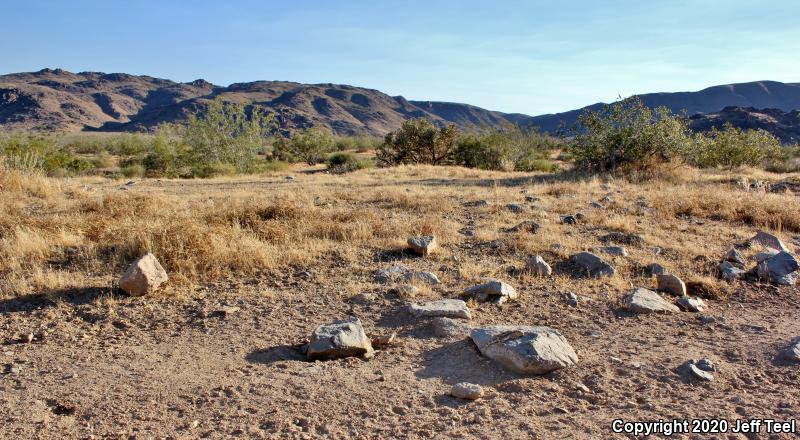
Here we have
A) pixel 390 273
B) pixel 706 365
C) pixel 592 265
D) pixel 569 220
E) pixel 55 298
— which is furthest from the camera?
pixel 569 220

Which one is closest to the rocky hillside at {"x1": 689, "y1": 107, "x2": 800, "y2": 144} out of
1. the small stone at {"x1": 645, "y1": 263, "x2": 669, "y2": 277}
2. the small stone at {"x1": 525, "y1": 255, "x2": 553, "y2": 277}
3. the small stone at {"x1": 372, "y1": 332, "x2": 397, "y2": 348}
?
the small stone at {"x1": 645, "y1": 263, "x2": 669, "y2": 277}

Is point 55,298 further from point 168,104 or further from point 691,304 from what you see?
point 168,104

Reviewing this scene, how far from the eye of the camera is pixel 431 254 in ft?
19.8

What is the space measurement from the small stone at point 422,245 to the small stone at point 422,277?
745 millimetres

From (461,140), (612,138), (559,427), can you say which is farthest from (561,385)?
(461,140)

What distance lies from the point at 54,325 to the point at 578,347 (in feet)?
12.9

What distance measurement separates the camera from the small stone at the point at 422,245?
5957 mm

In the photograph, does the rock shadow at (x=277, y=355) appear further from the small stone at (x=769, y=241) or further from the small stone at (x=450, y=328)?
the small stone at (x=769, y=241)

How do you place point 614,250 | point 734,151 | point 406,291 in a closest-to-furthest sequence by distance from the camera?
1. point 406,291
2. point 614,250
3. point 734,151

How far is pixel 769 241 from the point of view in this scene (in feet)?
21.7

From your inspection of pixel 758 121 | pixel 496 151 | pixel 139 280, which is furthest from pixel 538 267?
pixel 758 121

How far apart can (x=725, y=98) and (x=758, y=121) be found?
67202mm

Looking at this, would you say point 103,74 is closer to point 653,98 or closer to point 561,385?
point 653,98

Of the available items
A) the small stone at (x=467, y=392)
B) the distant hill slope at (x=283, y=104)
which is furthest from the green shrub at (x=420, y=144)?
the distant hill slope at (x=283, y=104)
